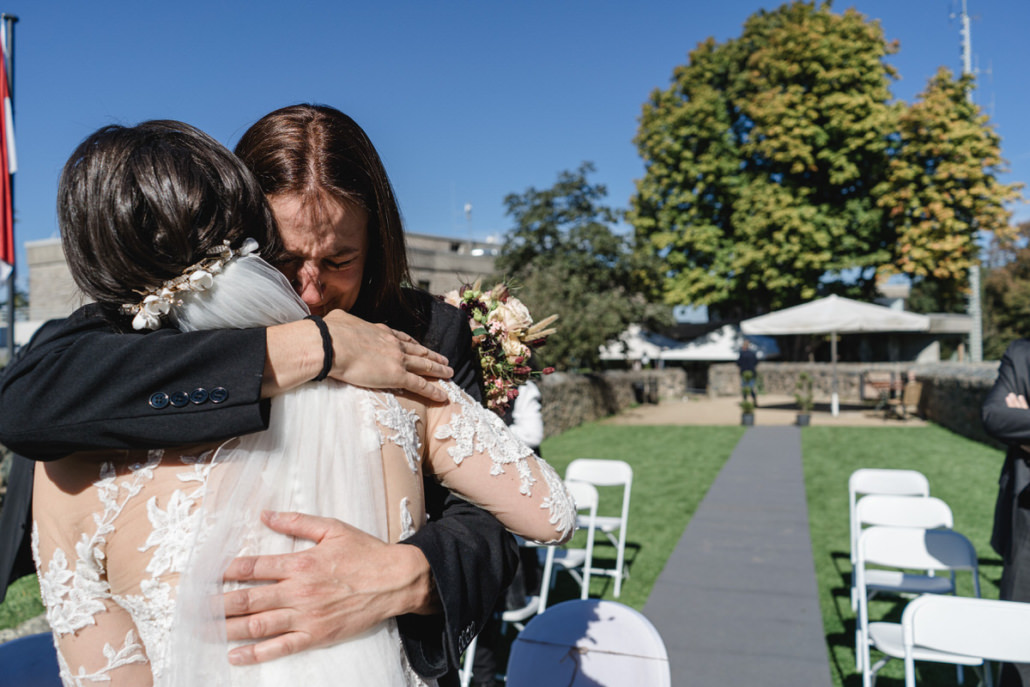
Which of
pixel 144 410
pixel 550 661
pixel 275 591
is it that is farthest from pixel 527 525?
pixel 550 661

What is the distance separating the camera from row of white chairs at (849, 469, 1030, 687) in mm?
2615

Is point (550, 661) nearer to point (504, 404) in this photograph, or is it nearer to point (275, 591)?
point (504, 404)

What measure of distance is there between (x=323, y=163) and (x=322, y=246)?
17cm

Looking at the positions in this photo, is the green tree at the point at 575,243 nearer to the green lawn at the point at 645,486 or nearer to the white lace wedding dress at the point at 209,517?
the green lawn at the point at 645,486

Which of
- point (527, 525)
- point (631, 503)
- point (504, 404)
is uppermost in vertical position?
point (504, 404)

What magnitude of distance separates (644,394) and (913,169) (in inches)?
468

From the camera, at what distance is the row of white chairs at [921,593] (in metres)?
2.62

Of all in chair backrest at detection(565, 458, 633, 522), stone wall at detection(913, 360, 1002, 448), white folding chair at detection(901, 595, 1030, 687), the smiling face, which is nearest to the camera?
the smiling face

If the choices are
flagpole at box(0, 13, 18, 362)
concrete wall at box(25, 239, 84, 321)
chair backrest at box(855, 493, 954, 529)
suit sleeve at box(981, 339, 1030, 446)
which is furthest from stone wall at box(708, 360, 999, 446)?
concrete wall at box(25, 239, 84, 321)

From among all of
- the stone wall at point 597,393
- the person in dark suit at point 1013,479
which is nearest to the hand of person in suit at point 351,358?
the person in dark suit at point 1013,479

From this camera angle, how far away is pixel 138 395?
3.45 feet

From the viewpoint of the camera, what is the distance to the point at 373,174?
1.45 m

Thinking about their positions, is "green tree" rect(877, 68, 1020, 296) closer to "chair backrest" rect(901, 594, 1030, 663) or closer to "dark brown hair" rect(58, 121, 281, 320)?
"chair backrest" rect(901, 594, 1030, 663)

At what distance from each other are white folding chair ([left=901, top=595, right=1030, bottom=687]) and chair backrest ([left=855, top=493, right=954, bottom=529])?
2.02m
